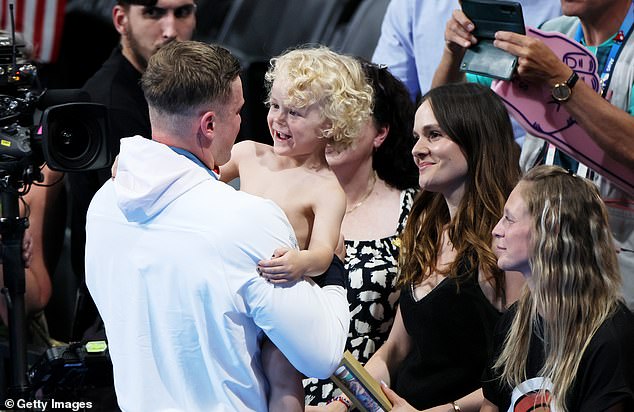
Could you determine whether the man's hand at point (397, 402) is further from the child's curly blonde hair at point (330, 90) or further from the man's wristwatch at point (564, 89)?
the man's wristwatch at point (564, 89)

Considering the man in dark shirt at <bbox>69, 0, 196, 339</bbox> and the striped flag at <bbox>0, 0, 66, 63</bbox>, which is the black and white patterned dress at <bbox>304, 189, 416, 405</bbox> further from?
the striped flag at <bbox>0, 0, 66, 63</bbox>

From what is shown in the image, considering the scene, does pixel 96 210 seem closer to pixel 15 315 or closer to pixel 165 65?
pixel 165 65

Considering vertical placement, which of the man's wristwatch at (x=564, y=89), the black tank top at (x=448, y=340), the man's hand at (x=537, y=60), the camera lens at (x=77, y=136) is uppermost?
the man's hand at (x=537, y=60)

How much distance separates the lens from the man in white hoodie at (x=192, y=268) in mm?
2176

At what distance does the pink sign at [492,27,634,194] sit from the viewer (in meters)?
3.03

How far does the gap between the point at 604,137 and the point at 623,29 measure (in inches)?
14.6

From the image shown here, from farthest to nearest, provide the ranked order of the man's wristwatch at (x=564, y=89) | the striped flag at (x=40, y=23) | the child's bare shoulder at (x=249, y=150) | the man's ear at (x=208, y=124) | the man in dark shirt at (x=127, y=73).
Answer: the striped flag at (x=40, y=23), the man in dark shirt at (x=127, y=73), the child's bare shoulder at (x=249, y=150), the man's wristwatch at (x=564, y=89), the man's ear at (x=208, y=124)

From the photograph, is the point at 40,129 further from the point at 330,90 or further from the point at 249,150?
the point at 330,90

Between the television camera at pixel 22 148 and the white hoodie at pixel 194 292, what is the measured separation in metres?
1.04

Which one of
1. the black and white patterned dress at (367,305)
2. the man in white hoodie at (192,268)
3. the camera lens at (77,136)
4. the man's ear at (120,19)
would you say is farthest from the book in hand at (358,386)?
the man's ear at (120,19)

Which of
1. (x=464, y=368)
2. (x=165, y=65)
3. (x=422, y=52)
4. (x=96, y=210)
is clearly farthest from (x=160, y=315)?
(x=422, y=52)

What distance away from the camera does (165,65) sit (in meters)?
2.29

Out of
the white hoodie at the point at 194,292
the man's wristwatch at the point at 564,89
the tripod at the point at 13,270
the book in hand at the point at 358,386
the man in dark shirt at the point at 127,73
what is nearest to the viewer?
the white hoodie at the point at 194,292

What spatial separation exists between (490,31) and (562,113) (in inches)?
13.2
